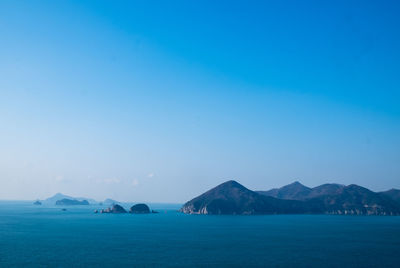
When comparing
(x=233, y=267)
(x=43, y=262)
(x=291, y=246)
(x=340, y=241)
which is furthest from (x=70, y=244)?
(x=340, y=241)

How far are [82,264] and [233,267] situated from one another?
3828cm

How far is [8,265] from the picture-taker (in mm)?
75375

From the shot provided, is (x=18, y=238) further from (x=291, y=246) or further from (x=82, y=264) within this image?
(x=291, y=246)

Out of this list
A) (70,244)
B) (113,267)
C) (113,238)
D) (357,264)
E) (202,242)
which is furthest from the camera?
(113,238)

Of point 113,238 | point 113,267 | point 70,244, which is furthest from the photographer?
point 113,238

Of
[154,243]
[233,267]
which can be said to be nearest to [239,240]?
[154,243]

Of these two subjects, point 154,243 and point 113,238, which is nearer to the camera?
point 154,243

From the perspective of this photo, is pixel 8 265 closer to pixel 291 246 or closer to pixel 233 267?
pixel 233 267

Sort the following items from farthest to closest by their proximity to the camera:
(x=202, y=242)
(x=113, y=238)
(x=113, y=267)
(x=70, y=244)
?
(x=113, y=238) < (x=202, y=242) < (x=70, y=244) < (x=113, y=267)

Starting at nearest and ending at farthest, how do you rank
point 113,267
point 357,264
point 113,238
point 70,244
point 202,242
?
point 113,267 → point 357,264 → point 70,244 → point 202,242 → point 113,238

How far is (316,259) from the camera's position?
279 ft

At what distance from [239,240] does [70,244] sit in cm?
6291

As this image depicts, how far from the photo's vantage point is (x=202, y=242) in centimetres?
11400

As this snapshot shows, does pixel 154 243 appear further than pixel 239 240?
No
